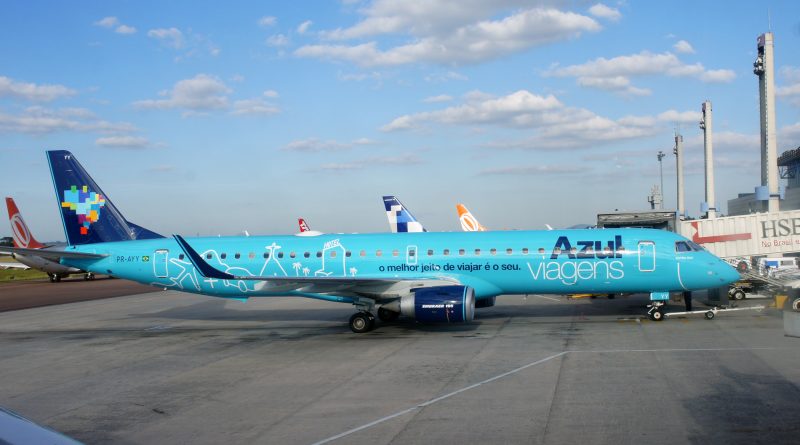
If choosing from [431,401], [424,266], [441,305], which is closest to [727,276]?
[441,305]

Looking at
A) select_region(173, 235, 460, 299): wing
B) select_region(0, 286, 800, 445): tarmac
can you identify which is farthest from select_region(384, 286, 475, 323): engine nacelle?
select_region(173, 235, 460, 299): wing

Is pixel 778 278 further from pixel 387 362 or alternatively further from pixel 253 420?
pixel 253 420

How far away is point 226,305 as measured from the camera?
1303 inches

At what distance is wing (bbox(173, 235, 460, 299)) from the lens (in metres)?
20.2

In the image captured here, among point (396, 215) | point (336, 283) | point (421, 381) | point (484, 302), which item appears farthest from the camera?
point (396, 215)

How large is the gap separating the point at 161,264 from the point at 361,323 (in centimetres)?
790

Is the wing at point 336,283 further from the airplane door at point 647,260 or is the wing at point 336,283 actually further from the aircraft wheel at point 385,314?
the airplane door at point 647,260

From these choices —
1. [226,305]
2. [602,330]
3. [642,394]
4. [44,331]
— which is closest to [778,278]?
[602,330]

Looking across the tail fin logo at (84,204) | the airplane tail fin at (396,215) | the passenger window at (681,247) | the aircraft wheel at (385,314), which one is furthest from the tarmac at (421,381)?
the airplane tail fin at (396,215)

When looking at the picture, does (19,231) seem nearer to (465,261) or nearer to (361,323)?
(361,323)

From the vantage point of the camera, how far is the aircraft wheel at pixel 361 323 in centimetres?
2117

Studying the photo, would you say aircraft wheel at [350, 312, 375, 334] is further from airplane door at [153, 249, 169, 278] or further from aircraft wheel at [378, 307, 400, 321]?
airplane door at [153, 249, 169, 278]

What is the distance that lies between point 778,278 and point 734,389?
51.5 ft

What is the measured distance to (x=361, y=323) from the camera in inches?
834
